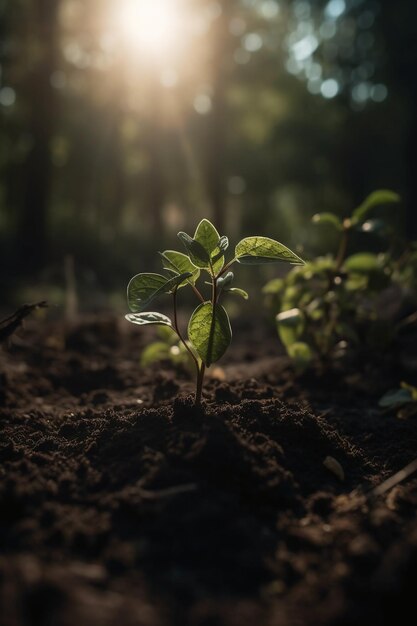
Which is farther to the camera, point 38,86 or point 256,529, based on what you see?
point 38,86

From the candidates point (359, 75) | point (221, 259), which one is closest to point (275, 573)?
point (221, 259)

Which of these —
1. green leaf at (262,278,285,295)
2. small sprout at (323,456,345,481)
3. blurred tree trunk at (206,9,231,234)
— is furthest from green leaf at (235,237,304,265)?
blurred tree trunk at (206,9,231,234)

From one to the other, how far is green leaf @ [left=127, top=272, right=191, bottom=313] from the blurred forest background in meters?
7.56

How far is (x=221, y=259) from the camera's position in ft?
7.20

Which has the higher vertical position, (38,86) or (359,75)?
(359,75)

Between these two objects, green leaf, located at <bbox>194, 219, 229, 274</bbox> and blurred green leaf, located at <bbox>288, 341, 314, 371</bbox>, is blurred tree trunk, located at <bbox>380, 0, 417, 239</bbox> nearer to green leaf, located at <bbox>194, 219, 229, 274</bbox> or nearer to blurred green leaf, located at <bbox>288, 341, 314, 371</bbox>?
blurred green leaf, located at <bbox>288, 341, 314, 371</bbox>

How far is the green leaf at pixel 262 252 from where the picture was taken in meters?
2.00

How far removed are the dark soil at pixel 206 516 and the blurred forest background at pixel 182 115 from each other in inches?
294

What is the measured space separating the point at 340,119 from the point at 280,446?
2490cm

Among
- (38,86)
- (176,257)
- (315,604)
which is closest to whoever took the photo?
(315,604)

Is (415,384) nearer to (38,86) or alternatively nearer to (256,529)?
(256,529)

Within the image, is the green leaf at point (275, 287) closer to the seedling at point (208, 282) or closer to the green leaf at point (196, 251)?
the seedling at point (208, 282)

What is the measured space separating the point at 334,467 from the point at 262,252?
83cm

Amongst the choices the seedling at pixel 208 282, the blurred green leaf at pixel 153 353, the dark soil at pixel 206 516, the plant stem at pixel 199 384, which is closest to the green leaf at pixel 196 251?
the seedling at pixel 208 282
